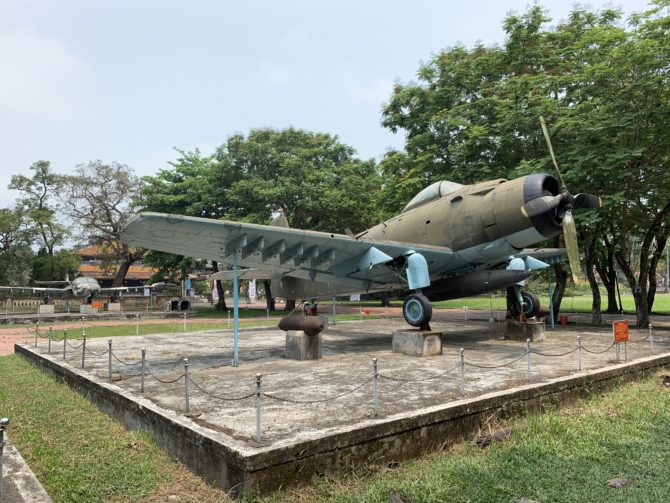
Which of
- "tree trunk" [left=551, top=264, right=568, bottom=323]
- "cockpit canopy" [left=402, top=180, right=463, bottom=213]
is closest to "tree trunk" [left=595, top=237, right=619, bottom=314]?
"tree trunk" [left=551, top=264, right=568, bottom=323]

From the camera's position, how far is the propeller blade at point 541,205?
1095 centimetres

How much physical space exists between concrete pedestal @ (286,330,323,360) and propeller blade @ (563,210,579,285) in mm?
6588

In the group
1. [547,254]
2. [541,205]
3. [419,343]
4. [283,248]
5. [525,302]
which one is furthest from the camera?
[547,254]

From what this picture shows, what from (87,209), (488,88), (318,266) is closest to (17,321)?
(87,209)

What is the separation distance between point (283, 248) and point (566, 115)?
12.1 metres

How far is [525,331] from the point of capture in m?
14.2

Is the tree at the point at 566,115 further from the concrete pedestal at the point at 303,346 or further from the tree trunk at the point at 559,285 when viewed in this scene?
the concrete pedestal at the point at 303,346

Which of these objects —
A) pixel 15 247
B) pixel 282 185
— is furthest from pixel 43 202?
pixel 282 185

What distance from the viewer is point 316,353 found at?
1152 cm

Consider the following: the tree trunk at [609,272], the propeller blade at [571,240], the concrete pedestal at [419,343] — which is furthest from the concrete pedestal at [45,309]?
the tree trunk at [609,272]

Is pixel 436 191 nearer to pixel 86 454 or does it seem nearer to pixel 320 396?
pixel 320 396

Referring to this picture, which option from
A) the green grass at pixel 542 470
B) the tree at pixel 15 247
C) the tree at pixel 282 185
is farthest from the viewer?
the tree at pixel 15 247

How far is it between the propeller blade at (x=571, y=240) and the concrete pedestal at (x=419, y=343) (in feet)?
12.2

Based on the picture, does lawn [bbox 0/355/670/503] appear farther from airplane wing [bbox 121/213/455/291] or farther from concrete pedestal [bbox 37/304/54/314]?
concrete pedestal [bbox 37/304/54/314]
